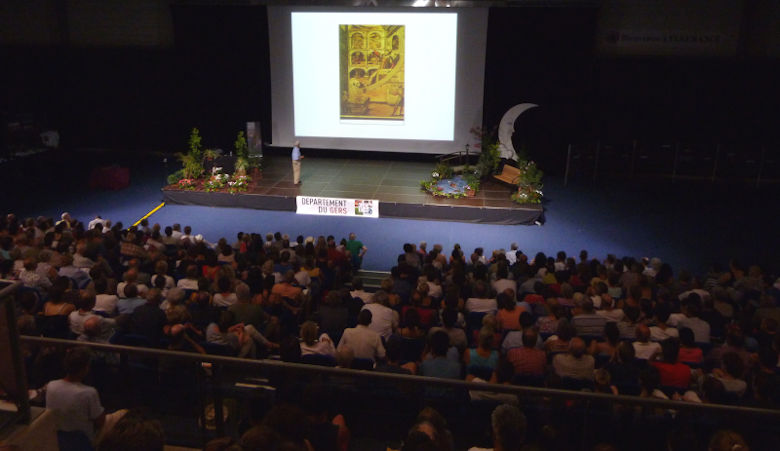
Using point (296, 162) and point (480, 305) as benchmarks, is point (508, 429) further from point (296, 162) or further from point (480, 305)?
point (296, 162)

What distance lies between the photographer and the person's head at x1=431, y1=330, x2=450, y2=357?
4852mm

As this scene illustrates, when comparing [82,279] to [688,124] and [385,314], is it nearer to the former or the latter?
[385,314]

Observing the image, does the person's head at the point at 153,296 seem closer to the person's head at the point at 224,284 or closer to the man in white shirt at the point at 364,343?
the person's head at the point at 224,284

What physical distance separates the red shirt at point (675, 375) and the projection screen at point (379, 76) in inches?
398

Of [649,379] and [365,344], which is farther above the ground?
[649,379]

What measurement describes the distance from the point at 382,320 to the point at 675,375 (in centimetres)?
253

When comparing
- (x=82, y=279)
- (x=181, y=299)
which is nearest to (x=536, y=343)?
(x=181, y=299)

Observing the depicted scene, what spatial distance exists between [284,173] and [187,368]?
10.2m

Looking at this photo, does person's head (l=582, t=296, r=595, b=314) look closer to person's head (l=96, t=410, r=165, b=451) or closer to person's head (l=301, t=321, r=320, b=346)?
person's head (l=301, t=321, r=320, b=346)

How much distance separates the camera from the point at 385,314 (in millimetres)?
6020

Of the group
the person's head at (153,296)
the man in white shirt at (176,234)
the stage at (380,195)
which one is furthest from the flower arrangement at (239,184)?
the person's head at (153,296)

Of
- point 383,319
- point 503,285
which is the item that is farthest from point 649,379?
point 503,285

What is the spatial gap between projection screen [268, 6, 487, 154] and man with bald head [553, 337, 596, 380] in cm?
1001

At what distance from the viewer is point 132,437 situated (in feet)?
8.61
